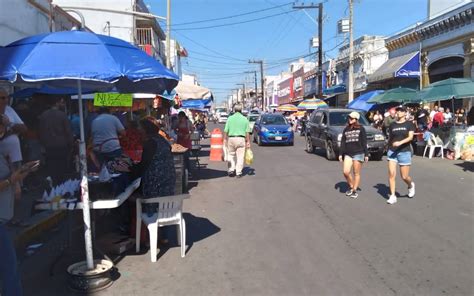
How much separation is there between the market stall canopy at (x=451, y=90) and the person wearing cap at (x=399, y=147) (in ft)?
26.9

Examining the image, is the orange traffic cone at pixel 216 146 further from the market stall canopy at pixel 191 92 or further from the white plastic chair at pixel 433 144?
the white plastic chair at pixel 433 144

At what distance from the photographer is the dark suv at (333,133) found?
16000 millimetres

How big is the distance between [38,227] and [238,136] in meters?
6.32

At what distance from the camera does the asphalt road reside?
4.89 m

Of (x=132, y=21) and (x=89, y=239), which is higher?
(x=132, y=21)

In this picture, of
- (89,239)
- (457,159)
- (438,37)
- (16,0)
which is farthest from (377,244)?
(438,37)

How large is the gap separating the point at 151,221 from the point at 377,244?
2.96 m

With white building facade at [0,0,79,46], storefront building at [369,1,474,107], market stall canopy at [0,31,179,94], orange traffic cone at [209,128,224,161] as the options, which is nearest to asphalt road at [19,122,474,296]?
market stall canopy at [0,31,179,94]

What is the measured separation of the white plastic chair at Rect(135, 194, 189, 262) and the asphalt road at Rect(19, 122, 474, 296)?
21cm

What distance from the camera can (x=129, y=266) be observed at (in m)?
5.51

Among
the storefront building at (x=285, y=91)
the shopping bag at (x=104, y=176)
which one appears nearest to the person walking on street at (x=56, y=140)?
the shopping bag at (x=104, y=176)

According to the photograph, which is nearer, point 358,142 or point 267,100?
point 358,142

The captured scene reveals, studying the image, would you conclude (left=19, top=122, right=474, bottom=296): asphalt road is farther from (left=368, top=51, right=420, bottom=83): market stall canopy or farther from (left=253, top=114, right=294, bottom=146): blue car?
(left=368, top=51, right=420, bottom=83): market stall canopy

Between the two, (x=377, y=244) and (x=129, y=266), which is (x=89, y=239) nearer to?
→ (x=129, y=266)
